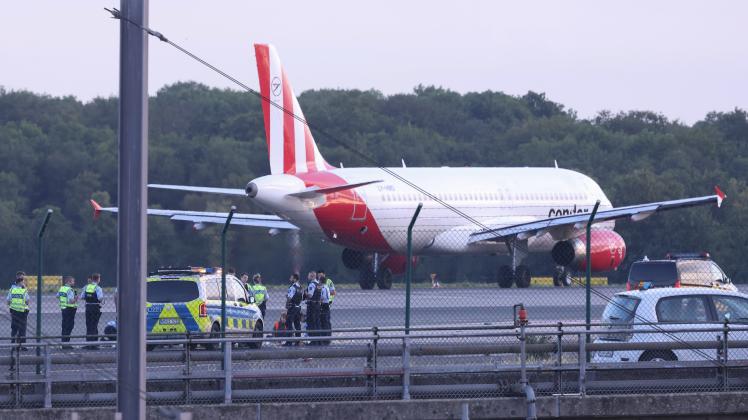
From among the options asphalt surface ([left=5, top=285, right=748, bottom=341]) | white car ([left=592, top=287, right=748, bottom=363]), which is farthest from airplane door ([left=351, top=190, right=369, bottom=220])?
white car ([left=592, top=287, right=748, bottom=363])

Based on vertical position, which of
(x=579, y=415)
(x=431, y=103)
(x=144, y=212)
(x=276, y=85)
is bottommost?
(x=579, y=415)

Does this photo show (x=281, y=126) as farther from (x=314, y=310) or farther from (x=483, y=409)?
(x=483, y=409)

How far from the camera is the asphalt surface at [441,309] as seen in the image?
28.8m

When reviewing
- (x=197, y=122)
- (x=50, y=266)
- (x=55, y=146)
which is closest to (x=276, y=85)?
(x=50, y=266)

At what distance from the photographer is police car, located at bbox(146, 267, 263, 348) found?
25.2 metres

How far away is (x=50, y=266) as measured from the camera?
5562 centimetres

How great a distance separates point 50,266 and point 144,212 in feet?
150

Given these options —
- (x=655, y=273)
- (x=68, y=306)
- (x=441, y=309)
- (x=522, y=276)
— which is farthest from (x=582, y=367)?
(x=522, y=276)

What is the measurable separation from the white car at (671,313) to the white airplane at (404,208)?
18098 millimetres

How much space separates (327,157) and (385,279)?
42.0 meters

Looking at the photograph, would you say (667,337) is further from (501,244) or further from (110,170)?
(110,170)

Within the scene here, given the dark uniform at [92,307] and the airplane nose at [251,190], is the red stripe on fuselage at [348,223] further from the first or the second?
the dark uniform at [92,307]

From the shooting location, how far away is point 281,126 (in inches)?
1763

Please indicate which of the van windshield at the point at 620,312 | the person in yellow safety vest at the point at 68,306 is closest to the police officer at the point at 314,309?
the person in yellow safety vest at the point at 68,306
